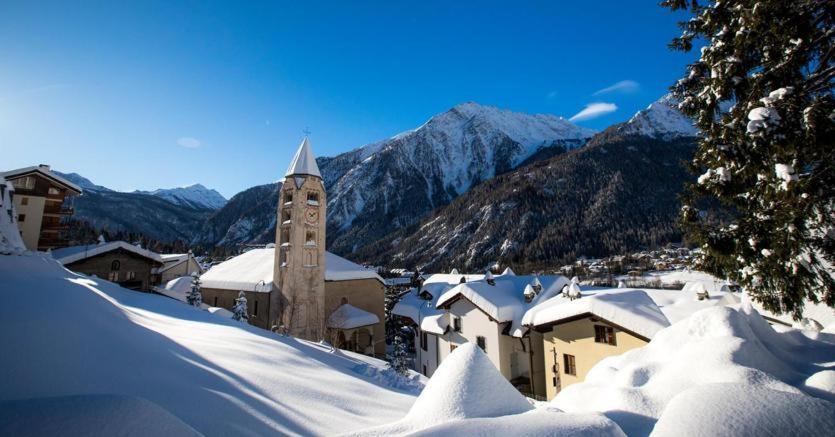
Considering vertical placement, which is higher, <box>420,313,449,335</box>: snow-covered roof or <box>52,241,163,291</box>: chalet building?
<box>52,241,163,291</box>: chalet building

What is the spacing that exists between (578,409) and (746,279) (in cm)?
539

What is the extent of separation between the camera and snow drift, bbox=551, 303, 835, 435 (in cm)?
259

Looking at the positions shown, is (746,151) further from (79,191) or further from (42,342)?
(79,191)

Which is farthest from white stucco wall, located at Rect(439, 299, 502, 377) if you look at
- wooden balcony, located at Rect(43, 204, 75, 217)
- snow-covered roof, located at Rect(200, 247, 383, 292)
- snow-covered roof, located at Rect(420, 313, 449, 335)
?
wooden balcony, located at Rect(43, 204, 75, 217)

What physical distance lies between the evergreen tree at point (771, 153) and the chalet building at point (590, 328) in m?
8.65

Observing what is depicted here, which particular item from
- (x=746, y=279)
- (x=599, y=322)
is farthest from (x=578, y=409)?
(x=599, y=322)

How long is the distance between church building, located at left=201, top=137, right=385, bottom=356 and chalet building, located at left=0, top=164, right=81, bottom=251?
13.5 m

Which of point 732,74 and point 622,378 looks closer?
point 622,378

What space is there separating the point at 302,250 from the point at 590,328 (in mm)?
25952

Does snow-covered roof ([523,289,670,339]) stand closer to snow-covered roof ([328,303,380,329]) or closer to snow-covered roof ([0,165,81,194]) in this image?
snow-covered roof ([328,303,380,329])

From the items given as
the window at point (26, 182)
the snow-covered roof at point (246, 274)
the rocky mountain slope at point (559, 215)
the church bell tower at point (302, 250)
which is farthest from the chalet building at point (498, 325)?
the rocky mountain slope at point (559, 215)

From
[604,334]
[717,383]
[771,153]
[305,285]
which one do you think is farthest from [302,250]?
[717,383]

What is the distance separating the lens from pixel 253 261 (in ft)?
136

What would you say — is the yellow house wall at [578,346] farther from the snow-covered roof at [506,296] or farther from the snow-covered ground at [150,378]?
the snow-covered ground at [150,378]
